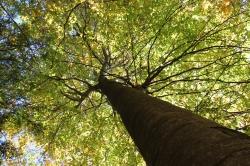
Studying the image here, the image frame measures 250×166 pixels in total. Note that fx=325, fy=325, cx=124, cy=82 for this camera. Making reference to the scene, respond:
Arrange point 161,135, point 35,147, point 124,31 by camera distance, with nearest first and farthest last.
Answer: point 161,135
point 124,31
point 35,147

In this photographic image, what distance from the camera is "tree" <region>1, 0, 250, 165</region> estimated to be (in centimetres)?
846

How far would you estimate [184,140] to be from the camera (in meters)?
2.15

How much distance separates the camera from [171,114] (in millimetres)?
3043

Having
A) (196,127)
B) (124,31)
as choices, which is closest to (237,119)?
(124,31)

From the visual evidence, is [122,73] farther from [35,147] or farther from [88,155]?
[35,147]

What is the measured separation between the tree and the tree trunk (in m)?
4.02

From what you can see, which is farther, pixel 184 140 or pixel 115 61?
pixel 115 61

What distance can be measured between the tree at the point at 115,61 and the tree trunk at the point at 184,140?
13.2ft

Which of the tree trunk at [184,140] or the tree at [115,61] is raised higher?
the tree at [115,61]

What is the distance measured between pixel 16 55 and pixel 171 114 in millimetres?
6637

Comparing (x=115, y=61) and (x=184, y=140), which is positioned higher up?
(x=115, y=61)

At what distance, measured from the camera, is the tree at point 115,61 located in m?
8.46

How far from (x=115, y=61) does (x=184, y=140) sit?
9.29m

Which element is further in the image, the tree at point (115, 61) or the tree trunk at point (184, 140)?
the tree at point (115, 61)
